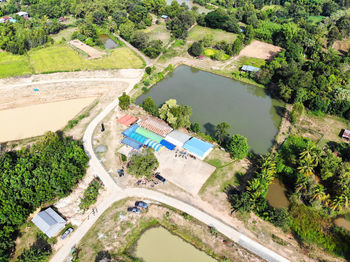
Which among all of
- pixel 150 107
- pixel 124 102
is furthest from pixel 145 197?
pixel 124 102

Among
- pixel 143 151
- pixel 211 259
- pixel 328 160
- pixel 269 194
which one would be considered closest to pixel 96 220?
pixel 143 151

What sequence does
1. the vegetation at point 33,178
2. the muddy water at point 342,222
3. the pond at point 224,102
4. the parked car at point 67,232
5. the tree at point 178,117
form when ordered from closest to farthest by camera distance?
the vegetation at point 33,178
the parked car at point 67,232
the muddy water at point 342,222
the tree at point 178,117
the pond at point 224,102

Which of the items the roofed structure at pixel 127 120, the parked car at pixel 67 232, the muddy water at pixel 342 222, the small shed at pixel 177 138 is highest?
the small shed at pixel 177 138

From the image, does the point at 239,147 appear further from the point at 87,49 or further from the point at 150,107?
the point at 87,49

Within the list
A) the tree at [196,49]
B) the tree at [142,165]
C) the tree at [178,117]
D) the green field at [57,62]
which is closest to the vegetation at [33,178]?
the tree at [142,165]

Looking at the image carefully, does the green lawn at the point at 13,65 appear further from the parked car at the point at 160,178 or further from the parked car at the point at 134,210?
the parked car at the point at 134,210

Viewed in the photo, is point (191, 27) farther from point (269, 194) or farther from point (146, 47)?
point (269, 194)
